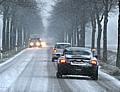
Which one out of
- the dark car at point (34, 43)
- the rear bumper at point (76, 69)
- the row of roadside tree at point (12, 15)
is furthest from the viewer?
the dark car at point (34, 43)

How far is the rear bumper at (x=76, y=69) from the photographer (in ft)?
76.6

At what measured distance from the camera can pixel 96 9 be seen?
46.4 meters

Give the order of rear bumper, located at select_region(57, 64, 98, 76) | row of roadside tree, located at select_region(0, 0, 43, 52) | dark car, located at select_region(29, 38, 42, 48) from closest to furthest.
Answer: rear bumper, located at select_region(57, 64, 98, 76)
row of roadside tree, located at select_region(0, 0, 43, 52)
dark car, located at select_region(29, 38, 42, 48)

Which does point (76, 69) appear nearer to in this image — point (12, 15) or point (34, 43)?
point (12, 15)

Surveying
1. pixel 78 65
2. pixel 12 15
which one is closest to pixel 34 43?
pixel 12 15

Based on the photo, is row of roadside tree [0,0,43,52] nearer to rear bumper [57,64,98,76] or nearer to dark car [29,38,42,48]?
dark car [29,38,42,48]

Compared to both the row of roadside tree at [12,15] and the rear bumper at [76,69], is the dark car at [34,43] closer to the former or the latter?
the row of roadside tree at [12,15]

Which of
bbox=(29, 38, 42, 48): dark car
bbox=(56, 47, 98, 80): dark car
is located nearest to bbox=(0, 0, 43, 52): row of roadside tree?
bbox=(29, 38, 42, 48): dark car

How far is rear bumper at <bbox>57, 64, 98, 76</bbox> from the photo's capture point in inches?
920

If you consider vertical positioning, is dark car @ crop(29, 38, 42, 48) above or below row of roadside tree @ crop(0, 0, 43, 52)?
below

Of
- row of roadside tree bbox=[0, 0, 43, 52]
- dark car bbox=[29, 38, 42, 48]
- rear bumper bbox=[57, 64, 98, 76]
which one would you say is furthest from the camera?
dark car bbox=[29, 38, 42, 48]

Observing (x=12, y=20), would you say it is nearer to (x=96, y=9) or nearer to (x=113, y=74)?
(x=96, y=9)

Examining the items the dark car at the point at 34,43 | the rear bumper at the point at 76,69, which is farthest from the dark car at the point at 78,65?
the dark car at the point at 34,43

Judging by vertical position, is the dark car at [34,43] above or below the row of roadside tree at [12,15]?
below
